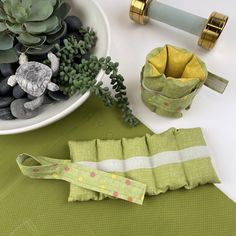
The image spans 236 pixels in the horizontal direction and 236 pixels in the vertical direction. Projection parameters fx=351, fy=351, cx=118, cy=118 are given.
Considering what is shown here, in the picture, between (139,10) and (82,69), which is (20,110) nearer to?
(82,69)

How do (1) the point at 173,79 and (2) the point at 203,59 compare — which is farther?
(2) the point at 203,59

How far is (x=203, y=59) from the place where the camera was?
1.52 ft

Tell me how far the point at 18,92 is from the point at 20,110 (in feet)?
0.07

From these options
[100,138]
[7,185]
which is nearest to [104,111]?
[100,138]

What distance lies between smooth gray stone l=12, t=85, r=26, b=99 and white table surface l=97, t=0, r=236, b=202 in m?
0.13

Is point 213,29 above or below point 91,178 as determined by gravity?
above

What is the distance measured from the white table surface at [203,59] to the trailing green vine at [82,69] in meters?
0.05

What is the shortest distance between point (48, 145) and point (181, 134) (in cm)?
16

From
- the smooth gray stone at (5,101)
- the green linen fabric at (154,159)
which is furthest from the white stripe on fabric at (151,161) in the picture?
the smooth gray stone at (5,101)

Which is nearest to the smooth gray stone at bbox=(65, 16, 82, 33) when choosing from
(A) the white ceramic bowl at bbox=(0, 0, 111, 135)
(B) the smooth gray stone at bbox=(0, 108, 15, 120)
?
→ (A) the white ceramic bowl at bbox=(0, 0, 111, 135)

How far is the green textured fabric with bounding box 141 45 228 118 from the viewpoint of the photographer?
36 cm

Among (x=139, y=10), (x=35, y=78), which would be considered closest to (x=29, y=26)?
(x=35, y=78)

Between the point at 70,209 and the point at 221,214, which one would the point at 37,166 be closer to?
the point at 70,209

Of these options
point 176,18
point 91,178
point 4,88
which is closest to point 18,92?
point 4,88
